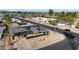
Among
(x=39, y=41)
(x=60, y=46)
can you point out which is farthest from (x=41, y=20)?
(x=60, y=46)

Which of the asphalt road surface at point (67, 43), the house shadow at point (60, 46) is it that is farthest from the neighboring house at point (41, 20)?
the house shadow at point (60, 46)

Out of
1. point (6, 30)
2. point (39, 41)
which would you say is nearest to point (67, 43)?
point (39, 41)

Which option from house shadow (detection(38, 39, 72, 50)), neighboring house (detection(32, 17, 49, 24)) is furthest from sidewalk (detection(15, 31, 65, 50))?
neighboring house (detection(32, 17, 49, 24))

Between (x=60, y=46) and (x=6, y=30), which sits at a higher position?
(x=6, y=30)

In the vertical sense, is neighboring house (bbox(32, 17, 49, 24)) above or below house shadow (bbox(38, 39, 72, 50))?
above

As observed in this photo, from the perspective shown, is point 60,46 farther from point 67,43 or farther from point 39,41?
point 39,41

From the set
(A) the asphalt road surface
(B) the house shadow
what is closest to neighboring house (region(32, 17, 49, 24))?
(A) the asphalt road surface

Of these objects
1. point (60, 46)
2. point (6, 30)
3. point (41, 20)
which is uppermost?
point (41, 20)

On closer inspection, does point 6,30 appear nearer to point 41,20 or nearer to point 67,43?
point 41,20

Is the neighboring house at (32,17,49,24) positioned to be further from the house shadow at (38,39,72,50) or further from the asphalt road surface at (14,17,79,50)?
the house shadow at (38,39,72,50)

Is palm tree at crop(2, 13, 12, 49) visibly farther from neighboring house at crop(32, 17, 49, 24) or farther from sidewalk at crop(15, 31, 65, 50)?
neighboring house at crop(32, 17, 49, 24)
